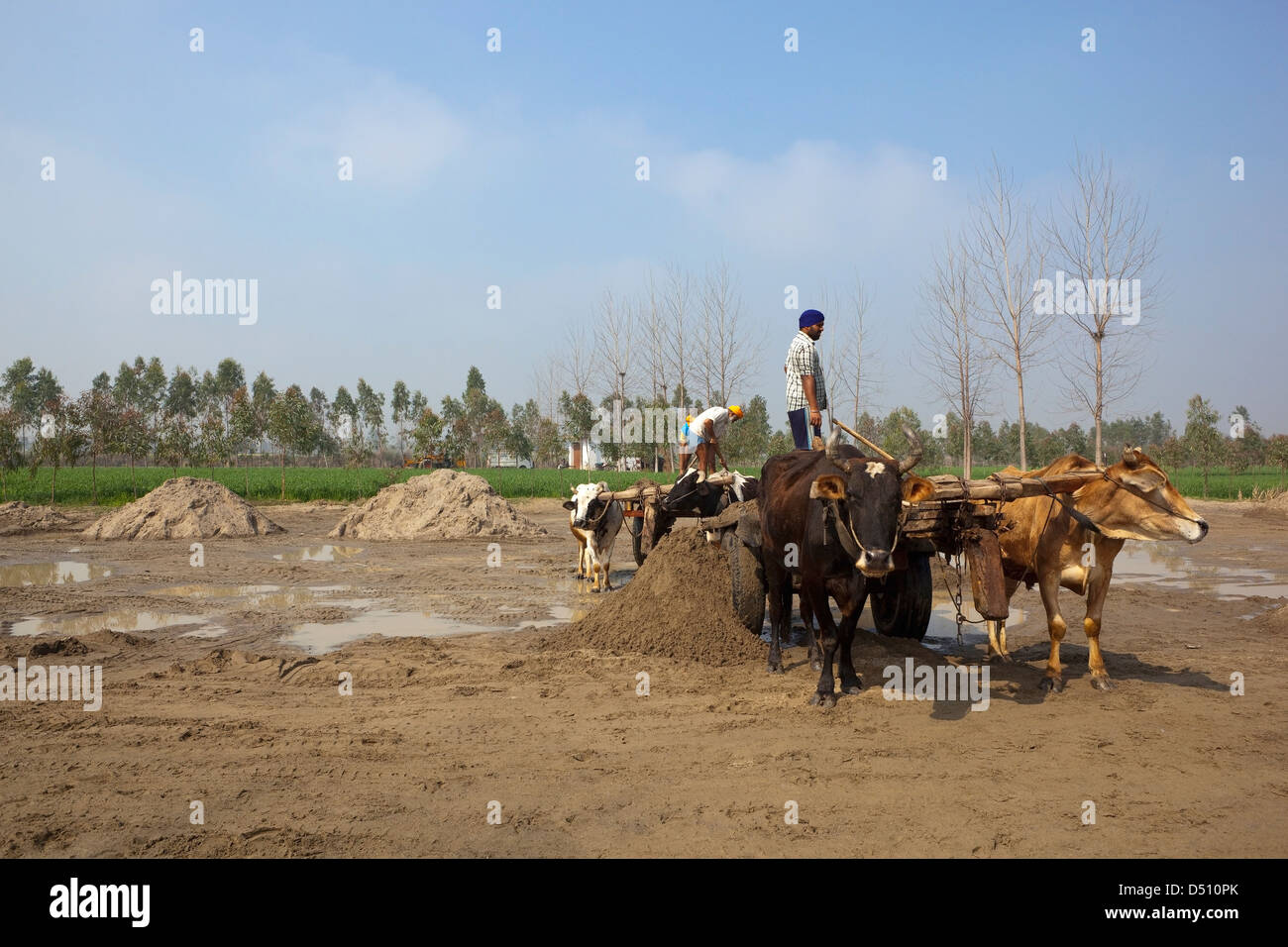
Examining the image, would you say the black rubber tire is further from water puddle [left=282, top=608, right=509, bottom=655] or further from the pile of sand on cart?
water puddle [left=282, top=608, right=509, bottom=655]

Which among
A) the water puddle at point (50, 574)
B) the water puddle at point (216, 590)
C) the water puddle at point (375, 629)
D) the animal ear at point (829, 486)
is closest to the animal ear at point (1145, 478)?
the animal ear at point (829, 486)

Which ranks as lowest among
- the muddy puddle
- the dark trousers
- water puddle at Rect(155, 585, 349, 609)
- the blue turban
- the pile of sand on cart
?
water puddle at Rect(155, 585, 349, 609)

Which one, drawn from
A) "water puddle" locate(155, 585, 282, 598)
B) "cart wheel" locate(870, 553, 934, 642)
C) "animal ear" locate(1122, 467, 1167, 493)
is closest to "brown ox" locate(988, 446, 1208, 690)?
"animal ear" locate(1122, 467, 1167, 493)

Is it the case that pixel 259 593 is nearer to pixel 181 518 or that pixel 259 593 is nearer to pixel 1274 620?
pixel 181 518

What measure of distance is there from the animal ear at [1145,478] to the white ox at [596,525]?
8.26m

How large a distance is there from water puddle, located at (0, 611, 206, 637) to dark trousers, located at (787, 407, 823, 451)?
7.85 meters

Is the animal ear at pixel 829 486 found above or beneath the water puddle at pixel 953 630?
above

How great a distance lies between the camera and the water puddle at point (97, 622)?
1030cm

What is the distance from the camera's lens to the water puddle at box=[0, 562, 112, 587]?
14.7 metres

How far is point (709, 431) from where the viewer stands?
1075 cm

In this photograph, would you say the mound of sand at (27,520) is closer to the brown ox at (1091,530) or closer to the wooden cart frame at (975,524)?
the wooden cart frame at (975,524)

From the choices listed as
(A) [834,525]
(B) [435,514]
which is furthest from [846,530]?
(B) [435,514]

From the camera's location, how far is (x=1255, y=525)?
24.2 metres

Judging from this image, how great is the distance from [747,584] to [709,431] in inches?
116
